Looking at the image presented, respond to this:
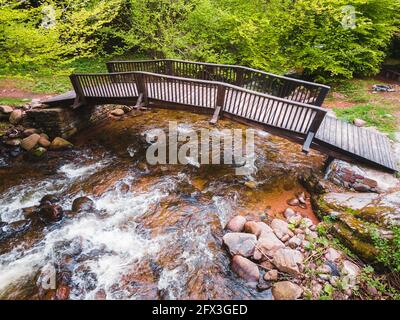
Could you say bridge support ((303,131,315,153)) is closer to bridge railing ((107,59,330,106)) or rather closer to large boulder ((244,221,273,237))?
bridge railing ((107,59,330,106))

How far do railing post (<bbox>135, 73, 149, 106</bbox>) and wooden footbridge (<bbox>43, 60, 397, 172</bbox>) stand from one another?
0.03 m

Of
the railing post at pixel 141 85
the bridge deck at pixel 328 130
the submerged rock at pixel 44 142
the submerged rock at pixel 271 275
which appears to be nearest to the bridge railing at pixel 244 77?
the bridge deck at pixel 328 130

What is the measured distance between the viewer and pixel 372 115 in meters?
9.59

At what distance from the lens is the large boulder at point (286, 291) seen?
4.83 meters

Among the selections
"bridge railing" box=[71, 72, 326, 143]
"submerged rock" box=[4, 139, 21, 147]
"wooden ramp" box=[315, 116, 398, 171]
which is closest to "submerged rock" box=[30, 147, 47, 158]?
"submerged rock" box=[4, 139, 21, 147]

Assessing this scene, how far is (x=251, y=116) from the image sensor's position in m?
7.74

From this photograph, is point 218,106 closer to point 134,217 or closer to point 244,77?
point 244,77

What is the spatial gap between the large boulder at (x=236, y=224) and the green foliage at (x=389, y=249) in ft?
9.20

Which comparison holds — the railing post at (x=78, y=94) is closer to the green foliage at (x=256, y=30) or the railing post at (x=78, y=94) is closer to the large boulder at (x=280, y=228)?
the green foliage at (x=256, y=30)

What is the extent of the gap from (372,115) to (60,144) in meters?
12.0

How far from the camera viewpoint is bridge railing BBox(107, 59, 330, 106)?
816cm

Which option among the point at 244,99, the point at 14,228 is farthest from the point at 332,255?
the point at 14,228
